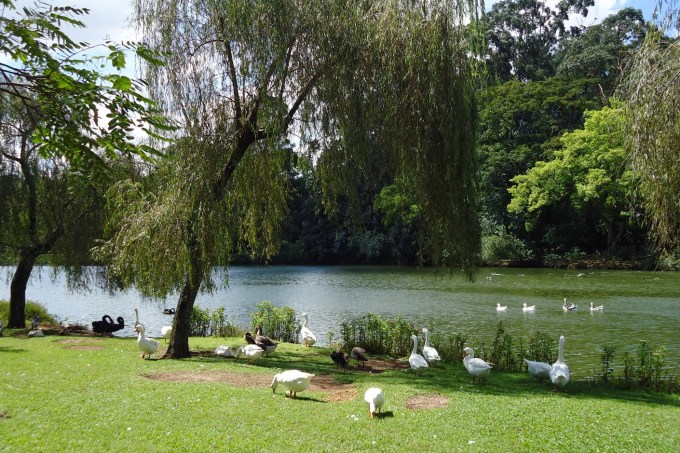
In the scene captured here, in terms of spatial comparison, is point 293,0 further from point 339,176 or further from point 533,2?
point 533,2

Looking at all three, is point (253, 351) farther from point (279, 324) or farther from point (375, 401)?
point (279, 324)

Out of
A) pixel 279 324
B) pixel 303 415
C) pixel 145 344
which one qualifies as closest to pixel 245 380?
pixel 303 415

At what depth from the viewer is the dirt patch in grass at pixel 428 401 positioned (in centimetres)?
760

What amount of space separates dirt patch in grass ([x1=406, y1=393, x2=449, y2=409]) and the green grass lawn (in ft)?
0.37

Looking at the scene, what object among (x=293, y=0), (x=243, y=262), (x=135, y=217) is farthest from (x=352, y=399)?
(x=243, y=262)

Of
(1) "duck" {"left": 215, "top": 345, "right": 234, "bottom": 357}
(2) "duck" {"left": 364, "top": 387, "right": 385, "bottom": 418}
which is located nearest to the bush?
(1) "duck" {"left": 215, "top": 345, "right": 234, "bottom": 357}

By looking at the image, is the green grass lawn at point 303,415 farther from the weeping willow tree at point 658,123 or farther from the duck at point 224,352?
the weeping willow tree at point 658,123

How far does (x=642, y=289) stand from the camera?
28297 mm

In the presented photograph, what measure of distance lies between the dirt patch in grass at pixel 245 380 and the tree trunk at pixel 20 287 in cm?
897

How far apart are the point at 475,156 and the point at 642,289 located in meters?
22.5

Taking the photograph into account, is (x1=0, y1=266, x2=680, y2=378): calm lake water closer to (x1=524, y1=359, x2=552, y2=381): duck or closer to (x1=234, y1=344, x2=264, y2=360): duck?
(x1=524, y1=359, x2=552, y2=381): duck

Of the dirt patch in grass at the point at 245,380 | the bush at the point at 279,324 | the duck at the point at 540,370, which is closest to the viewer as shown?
the dirt patch in grass at the point at 245,380

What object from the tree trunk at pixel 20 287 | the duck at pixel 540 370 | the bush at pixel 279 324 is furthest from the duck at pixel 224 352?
the tree trunk at pixel 20 287

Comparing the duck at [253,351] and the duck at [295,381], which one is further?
the duck at [253,351]
